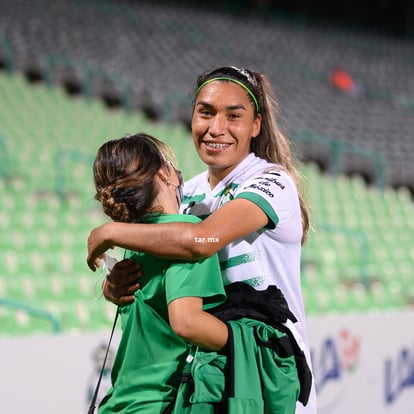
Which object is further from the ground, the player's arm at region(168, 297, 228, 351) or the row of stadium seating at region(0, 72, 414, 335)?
the row of stadium seating at region(0, 72, 414, 335)

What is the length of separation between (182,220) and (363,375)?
411 cm

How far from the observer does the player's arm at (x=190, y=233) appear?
6.52ft

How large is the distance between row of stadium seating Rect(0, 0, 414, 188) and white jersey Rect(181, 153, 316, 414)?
9077mm

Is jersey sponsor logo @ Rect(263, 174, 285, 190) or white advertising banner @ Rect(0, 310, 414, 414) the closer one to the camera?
jersey sponsor logo @ Rect(263, 174, 285, 190)

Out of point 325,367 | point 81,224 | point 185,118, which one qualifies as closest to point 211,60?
point 185,118

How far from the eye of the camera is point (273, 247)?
2141mm

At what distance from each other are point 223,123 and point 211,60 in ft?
42.7

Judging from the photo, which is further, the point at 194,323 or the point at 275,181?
the point at 275,181

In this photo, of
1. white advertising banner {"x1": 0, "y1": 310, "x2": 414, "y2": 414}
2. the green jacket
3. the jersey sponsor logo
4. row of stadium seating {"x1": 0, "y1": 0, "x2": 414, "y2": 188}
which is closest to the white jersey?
the jersey sponsor logo

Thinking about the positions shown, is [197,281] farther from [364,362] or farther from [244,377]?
[364,362]

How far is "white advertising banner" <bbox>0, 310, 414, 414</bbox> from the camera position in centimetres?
454

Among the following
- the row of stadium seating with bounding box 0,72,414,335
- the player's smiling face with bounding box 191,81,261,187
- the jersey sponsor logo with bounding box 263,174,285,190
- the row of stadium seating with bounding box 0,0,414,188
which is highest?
the row of stadium seating with bounding box 0,0,414,188

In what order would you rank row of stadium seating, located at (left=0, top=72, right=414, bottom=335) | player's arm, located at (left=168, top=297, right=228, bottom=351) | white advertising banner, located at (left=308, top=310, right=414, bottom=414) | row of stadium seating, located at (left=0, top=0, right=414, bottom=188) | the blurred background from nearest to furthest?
1. player's arm, located at (left=168, top=297, right=228, bottom=351)
2. white advertising banner, located at (left=308, top=310, right=414, bottom=414)
3. row of stadium seating, located at (left=0, top=72, right=414, bottom=335)
4. the blurred background
5. row of stadium seating, located at (left=0, top=0, right=414, bottom=188)

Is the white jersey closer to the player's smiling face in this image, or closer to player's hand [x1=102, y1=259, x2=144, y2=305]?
the player's smiling face
